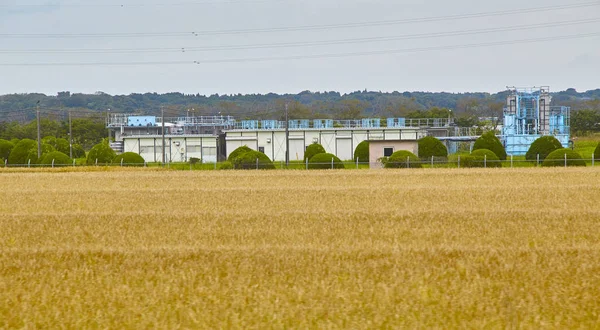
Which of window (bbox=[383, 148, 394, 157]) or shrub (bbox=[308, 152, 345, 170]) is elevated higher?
window (bbox=[383, 148, 394, 157])

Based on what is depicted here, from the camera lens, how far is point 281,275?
13.4 metres

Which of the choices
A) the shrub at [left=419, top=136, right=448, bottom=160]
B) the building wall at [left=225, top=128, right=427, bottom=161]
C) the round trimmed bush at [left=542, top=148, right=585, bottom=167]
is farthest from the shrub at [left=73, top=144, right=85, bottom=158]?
the round trimmed bush at [left=542, top=148, right=585, bottom=167]

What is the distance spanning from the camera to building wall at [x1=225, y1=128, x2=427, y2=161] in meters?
86.6

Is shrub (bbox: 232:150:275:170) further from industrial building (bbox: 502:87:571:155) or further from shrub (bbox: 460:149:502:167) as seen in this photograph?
industrial building (bbox: 502:87:571:155)

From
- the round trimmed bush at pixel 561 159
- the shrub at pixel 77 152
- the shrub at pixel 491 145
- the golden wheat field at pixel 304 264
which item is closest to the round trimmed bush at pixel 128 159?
the shrub at pixel 491 145

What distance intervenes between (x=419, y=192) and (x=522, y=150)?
4966 cm

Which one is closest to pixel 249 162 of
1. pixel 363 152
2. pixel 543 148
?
pixel 363 152

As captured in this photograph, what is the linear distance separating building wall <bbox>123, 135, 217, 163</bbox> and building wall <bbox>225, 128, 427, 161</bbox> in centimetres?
315

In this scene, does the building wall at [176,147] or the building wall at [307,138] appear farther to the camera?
the building wall at [176,147]

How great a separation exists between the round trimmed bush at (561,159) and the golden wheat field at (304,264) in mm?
29658

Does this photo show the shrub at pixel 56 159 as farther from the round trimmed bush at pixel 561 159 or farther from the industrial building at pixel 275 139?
the round trimmed bush at pixel 561 159

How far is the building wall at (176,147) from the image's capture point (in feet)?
291

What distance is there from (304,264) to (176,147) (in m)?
76.2

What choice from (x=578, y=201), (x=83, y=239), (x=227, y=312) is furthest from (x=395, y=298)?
(x=578, y=201)
